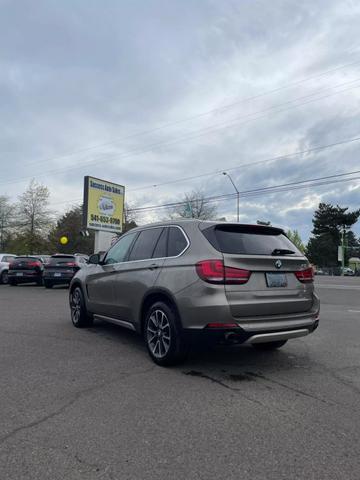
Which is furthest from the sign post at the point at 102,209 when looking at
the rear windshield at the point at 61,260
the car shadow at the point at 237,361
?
the car shadow at the point at 237,361

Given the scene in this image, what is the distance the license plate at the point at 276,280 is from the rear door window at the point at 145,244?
66.0 inches

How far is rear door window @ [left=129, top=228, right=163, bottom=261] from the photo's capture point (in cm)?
557

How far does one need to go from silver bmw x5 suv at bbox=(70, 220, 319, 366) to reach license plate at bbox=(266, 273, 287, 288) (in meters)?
0.01

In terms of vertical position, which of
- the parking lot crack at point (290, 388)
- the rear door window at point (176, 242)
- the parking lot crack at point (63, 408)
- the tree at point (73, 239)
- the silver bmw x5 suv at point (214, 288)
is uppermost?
the tree at point (73, 239)

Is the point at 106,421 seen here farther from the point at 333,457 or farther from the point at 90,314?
the point at 90,314

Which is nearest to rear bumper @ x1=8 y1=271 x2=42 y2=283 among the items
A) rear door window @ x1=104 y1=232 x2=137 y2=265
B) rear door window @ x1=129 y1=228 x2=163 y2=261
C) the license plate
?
rear door window @ x1=104 y1=232 x2=137 y2=265

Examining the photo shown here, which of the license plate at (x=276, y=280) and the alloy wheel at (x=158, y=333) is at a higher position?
the license plate at (x=276, y=280)

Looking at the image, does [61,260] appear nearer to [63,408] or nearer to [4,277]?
[4,277]

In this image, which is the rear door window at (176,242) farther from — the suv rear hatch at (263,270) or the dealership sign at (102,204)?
the dealership sign at (102,204)

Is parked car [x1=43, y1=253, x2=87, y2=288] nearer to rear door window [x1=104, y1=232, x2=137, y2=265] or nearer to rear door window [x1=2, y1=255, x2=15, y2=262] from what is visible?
rear door window [x1=2, y1=255, x2=15, y2=262]

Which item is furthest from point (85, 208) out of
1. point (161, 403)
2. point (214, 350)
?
point (161, 403)

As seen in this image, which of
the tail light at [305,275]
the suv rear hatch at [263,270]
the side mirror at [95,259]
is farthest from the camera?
the side mirror at [95,259]

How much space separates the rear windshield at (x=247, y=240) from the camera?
15.2 feet

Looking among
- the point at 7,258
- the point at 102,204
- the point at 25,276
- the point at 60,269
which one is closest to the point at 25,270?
the point at 25,276
